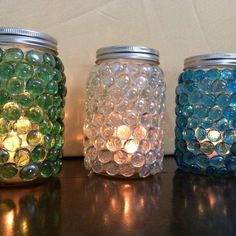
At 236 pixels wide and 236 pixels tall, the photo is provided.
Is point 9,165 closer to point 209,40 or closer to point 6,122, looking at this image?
point 6,122

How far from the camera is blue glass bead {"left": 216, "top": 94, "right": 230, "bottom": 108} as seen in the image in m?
0.57

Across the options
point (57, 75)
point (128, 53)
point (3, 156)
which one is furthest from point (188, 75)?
point (3, 156)

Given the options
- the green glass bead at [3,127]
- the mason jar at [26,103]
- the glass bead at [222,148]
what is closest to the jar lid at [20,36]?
the mason jar at [26,103]

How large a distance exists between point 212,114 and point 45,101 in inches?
11.1

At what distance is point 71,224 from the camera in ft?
1.17

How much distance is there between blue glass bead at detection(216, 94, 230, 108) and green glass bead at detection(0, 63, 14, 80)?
0.34 metres

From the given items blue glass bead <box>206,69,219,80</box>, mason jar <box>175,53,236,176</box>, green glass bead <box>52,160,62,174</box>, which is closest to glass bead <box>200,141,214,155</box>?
mason jar <box>175,53,236,176</box>

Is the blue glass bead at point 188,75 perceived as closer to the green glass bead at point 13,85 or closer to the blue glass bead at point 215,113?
the blue glass bead at point 215,113

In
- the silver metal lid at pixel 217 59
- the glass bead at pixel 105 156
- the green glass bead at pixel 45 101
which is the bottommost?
the glass bead at pixel 105 156

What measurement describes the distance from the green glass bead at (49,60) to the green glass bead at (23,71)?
3 cm

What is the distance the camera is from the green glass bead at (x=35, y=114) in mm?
478

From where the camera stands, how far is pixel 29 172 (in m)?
0.48

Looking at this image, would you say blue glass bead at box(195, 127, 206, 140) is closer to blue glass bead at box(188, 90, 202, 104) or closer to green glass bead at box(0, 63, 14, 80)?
blue glass bead at box(188, 90, 202, 104)

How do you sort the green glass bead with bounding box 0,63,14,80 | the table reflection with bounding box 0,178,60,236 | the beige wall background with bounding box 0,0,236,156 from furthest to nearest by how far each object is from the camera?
the beige wall background with bounding box 0,0,236,156 → the green glass bead with bounding box 0,63,14,80 → the table reflection with bounding box 0,178,60,236
